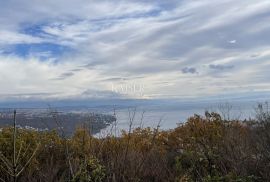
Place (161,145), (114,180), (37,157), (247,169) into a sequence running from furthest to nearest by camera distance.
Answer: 1. (161,145)
2. (37,157)
3. (247,169)
4. (114,180)

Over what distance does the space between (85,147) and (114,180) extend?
269 centimetres

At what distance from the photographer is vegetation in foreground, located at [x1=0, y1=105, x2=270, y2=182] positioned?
9609 millimetres

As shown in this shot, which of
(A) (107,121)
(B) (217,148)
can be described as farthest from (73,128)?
(B) (217,148)

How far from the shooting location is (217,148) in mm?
11578

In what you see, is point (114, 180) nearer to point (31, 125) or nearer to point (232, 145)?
point (232, 145)

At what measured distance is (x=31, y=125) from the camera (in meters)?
12.9

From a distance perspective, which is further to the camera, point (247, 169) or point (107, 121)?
point (107, 121)

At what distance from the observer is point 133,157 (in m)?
10.4

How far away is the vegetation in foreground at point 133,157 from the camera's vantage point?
9.61 m

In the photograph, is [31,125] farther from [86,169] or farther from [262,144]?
[262,144]

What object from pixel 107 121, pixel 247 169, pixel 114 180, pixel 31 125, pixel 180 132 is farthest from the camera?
pixel 180 132

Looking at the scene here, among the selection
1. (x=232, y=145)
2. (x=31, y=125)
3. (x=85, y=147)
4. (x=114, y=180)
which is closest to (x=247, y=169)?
(x=232, y=145)

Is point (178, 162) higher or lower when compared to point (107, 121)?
lower

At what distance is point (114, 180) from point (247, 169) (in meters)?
2.88
